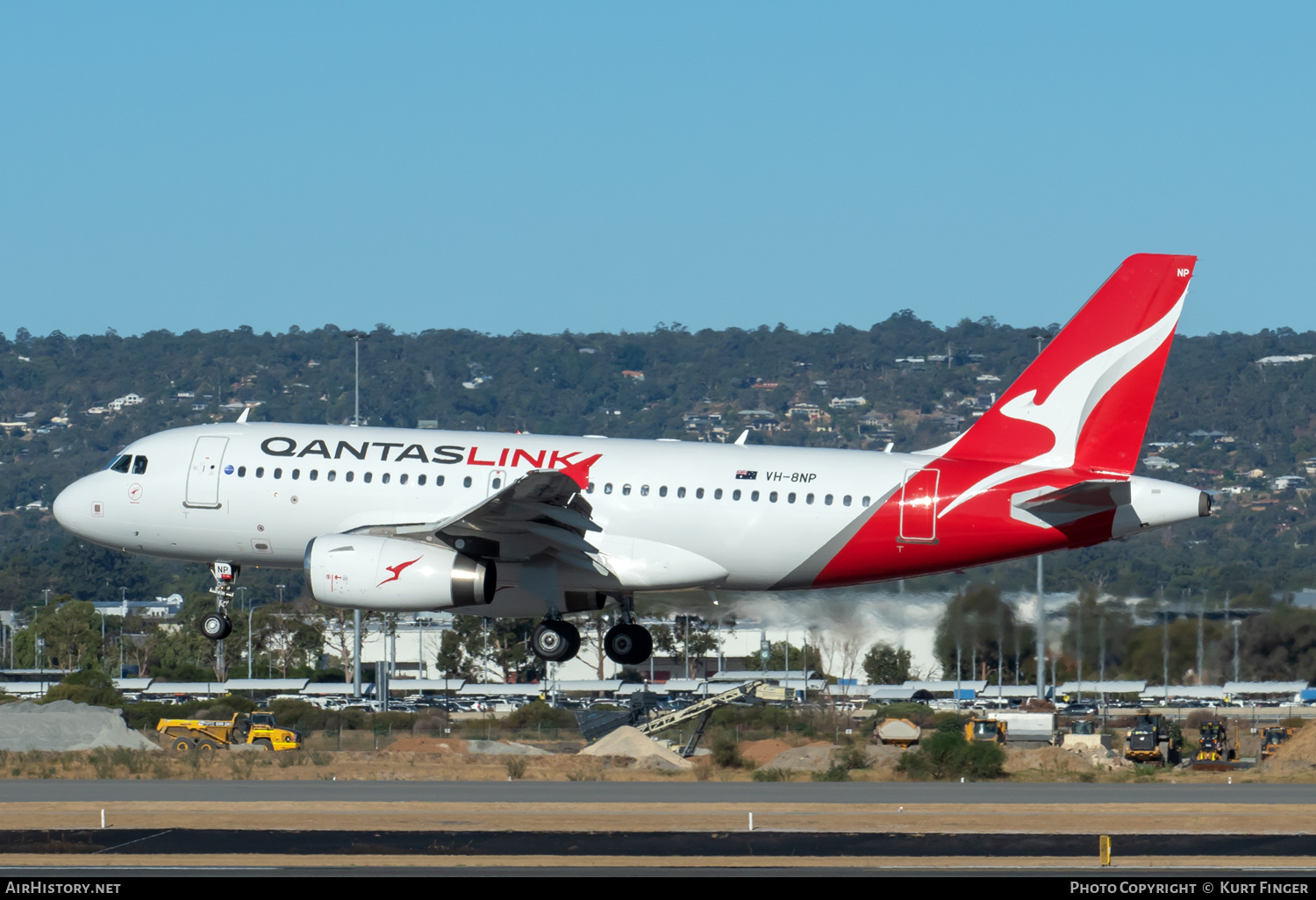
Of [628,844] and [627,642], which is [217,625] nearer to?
[627,642]

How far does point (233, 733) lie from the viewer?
2319 inches

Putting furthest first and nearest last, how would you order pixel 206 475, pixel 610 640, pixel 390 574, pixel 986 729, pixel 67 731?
pixel 986 729, pixel 67 731, pixel 610 640, pixel 206 475, pixel 390 574

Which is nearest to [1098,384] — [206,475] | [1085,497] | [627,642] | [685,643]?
[1085,497]

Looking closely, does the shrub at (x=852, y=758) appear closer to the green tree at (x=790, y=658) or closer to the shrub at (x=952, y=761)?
the shrub at (x=952, y=761)

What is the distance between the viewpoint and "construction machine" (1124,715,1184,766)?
5450 centimetres

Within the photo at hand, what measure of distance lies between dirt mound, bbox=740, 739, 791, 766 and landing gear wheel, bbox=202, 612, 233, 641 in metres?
15.4

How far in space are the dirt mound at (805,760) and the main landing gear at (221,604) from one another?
1413cm

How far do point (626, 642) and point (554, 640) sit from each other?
6.65 feet

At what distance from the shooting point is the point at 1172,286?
37688 millimetres

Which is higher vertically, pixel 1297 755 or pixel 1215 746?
pixel 1297 755

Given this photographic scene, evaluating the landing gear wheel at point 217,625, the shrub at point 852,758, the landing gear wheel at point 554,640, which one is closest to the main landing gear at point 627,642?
the landing gear wheel at point 554,640

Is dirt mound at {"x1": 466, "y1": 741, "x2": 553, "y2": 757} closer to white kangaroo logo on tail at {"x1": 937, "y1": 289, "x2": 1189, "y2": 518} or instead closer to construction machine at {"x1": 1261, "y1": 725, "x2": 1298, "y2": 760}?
white kangaroo logo on tail at {"x1": 937, "y1": 289, "x2": 1189, "y2": 518}
